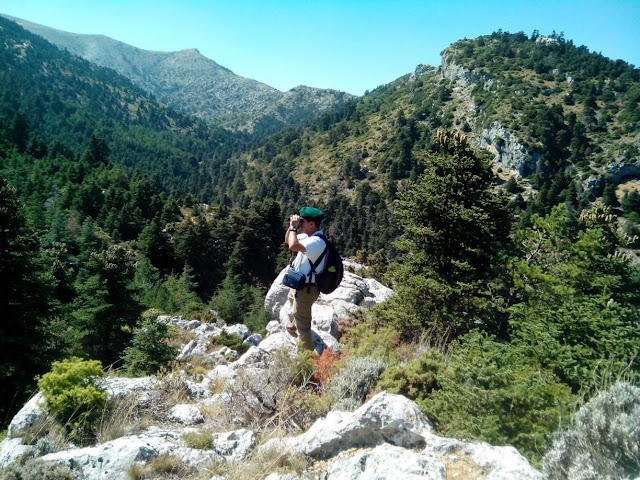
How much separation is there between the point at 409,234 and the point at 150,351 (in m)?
8.22

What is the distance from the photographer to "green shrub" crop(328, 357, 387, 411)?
418cm

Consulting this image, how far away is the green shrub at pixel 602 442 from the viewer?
2.08m

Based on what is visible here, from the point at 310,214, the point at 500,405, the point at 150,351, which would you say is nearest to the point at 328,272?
the point at 310,214

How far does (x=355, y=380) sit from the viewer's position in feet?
14.2

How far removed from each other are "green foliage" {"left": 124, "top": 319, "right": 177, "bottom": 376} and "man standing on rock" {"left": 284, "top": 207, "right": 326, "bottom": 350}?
524cm

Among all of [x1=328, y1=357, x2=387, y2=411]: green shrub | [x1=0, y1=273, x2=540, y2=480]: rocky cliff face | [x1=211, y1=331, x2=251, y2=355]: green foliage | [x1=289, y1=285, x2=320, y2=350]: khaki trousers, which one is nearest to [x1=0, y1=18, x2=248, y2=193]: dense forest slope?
[x1=211, y1=331, x2=251, y2=355]: green foliage

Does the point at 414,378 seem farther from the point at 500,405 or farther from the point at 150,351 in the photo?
the point at 150,351

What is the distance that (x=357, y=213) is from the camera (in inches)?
3568

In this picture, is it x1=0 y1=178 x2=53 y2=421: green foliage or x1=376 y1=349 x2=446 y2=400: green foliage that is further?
x1=0 y1=178 x2=53 y2=421: green foliage

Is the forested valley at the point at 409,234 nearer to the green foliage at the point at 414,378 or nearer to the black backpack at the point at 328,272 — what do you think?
the green foliage at the point at 414,378

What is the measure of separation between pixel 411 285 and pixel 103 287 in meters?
13.0

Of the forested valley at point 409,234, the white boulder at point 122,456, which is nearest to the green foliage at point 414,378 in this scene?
the forested valley at point 409,234

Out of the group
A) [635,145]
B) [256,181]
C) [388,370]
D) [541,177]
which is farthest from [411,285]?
[256,181]

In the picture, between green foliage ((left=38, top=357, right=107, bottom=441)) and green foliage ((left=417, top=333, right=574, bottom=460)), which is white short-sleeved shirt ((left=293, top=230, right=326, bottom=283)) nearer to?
green foliage ((left=417, top=333, right=574, bottom=460))
